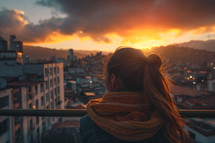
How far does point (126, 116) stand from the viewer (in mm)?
Answer: 818

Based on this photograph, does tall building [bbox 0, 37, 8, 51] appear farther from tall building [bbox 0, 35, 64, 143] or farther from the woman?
the woman

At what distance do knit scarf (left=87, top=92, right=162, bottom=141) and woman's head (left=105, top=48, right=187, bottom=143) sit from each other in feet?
0.16

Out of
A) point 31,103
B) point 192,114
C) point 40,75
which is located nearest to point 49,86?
point 40,75

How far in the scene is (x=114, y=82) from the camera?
0.95 metres

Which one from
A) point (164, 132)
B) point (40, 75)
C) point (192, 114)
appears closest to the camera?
point (164, 132)

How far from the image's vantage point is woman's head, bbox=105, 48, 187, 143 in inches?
34.9

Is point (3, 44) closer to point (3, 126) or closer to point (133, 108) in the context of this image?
point (3, 126)

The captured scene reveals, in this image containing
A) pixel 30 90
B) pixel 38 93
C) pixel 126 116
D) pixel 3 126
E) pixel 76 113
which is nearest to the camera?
pixel 126 116

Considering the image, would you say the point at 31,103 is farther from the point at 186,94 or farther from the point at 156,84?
the point at 156,84

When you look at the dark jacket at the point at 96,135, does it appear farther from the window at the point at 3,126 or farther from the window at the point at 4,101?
the window at the point at 4,101

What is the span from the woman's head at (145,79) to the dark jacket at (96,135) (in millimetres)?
80

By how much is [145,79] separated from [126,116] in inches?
9.8

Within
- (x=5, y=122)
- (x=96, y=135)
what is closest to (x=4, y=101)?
(x=5, y=122)

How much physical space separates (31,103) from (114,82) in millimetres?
20707
